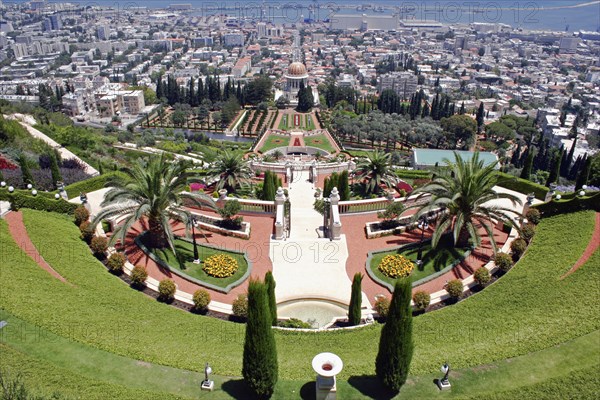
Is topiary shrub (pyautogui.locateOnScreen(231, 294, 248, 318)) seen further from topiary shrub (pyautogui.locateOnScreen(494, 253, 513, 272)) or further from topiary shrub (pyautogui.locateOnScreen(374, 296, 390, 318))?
topiary shrub (pyautogui.locateOnScreen(494, 253, 513, 272))

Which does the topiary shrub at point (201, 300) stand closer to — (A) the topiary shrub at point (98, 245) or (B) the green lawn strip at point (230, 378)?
(B) the green lawn strip at point (230, 378)

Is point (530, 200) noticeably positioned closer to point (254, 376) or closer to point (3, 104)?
point (254, 376)

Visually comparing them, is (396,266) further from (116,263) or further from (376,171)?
(116,263)

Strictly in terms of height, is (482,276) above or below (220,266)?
above

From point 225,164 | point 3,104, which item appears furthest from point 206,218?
point 3,104

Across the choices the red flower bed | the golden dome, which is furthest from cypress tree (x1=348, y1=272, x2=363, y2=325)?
the golden dome

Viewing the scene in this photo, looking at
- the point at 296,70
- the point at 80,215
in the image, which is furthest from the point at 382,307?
the point at 296,70
